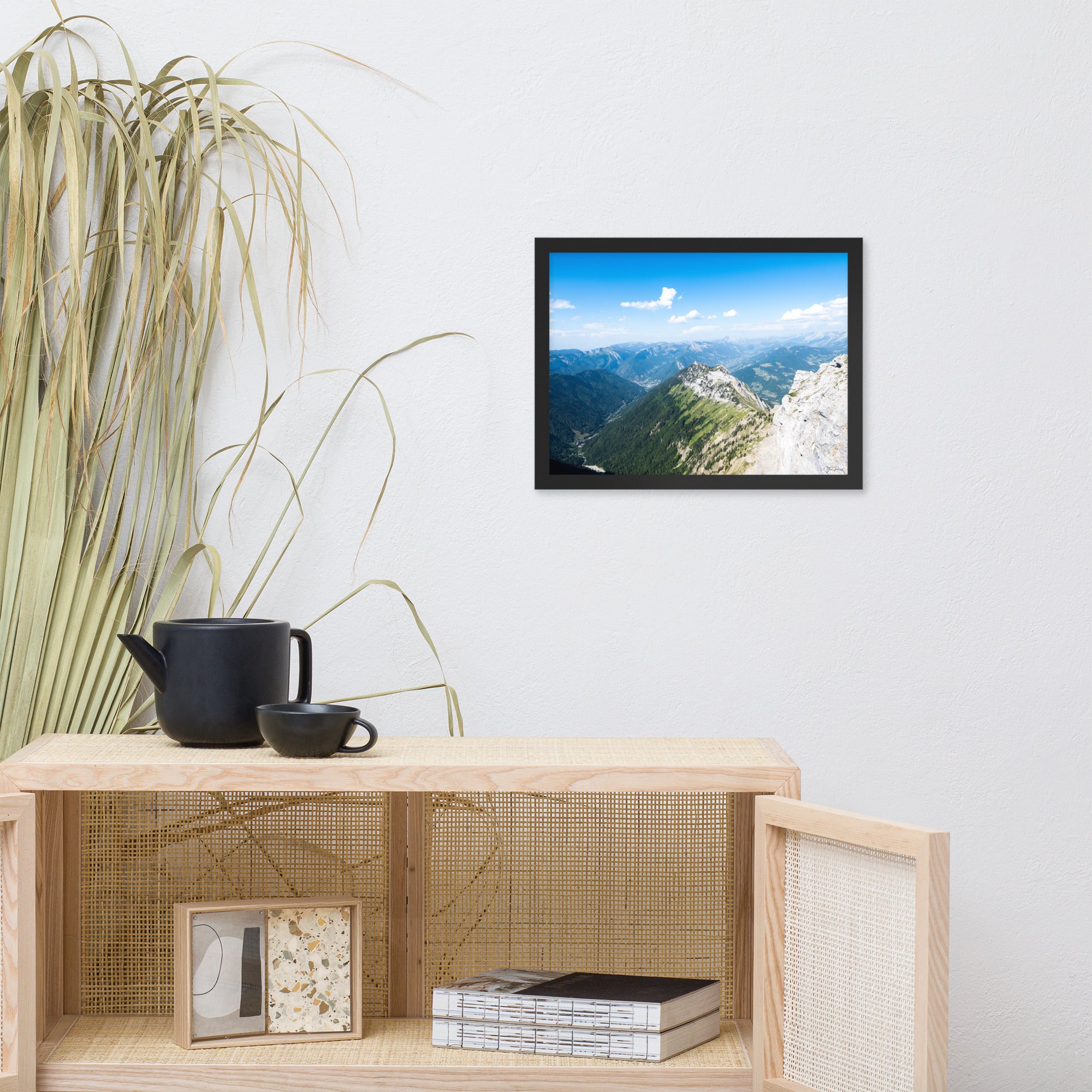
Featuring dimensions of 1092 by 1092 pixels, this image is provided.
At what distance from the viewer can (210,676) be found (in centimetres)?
122

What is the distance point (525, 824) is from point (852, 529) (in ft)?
2.16

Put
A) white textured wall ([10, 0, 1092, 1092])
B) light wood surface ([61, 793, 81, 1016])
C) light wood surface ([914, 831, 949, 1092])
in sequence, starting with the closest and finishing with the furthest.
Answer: light wood surface ([914, 831, 949, 1092]), light wood surface ([61, 793, 81, 1016]), white textured wall ([10, 0, 1092, 1092])

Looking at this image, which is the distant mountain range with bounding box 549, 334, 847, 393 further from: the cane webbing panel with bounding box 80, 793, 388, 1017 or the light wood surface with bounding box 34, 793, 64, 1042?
the light wood surface with bounding box 34, 793, 64, 1042

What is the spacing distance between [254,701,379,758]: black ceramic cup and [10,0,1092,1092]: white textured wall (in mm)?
416

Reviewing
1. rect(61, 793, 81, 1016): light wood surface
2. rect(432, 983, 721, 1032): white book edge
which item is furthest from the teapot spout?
rect(432, 983, 721, 1032): white book edge

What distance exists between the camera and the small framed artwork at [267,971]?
1.24 m

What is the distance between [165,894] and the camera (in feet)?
4.50

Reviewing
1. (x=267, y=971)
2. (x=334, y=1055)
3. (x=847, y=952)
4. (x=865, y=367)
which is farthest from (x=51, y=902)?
(x=865, y=367)

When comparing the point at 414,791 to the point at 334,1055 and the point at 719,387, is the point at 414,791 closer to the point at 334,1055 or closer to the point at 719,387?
the point at 334,1055

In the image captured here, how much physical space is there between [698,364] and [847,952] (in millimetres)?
879

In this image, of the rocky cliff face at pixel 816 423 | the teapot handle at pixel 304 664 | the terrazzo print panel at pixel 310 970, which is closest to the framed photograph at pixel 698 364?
the rocky cliff face at pixel 816 423

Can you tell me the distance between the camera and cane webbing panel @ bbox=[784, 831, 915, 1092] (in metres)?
1.04

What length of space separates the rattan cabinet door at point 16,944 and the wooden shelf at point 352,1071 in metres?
0.06

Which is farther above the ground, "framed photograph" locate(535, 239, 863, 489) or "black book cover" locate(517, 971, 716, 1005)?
"framed photograph" locate(535, 239, 863, 489)
